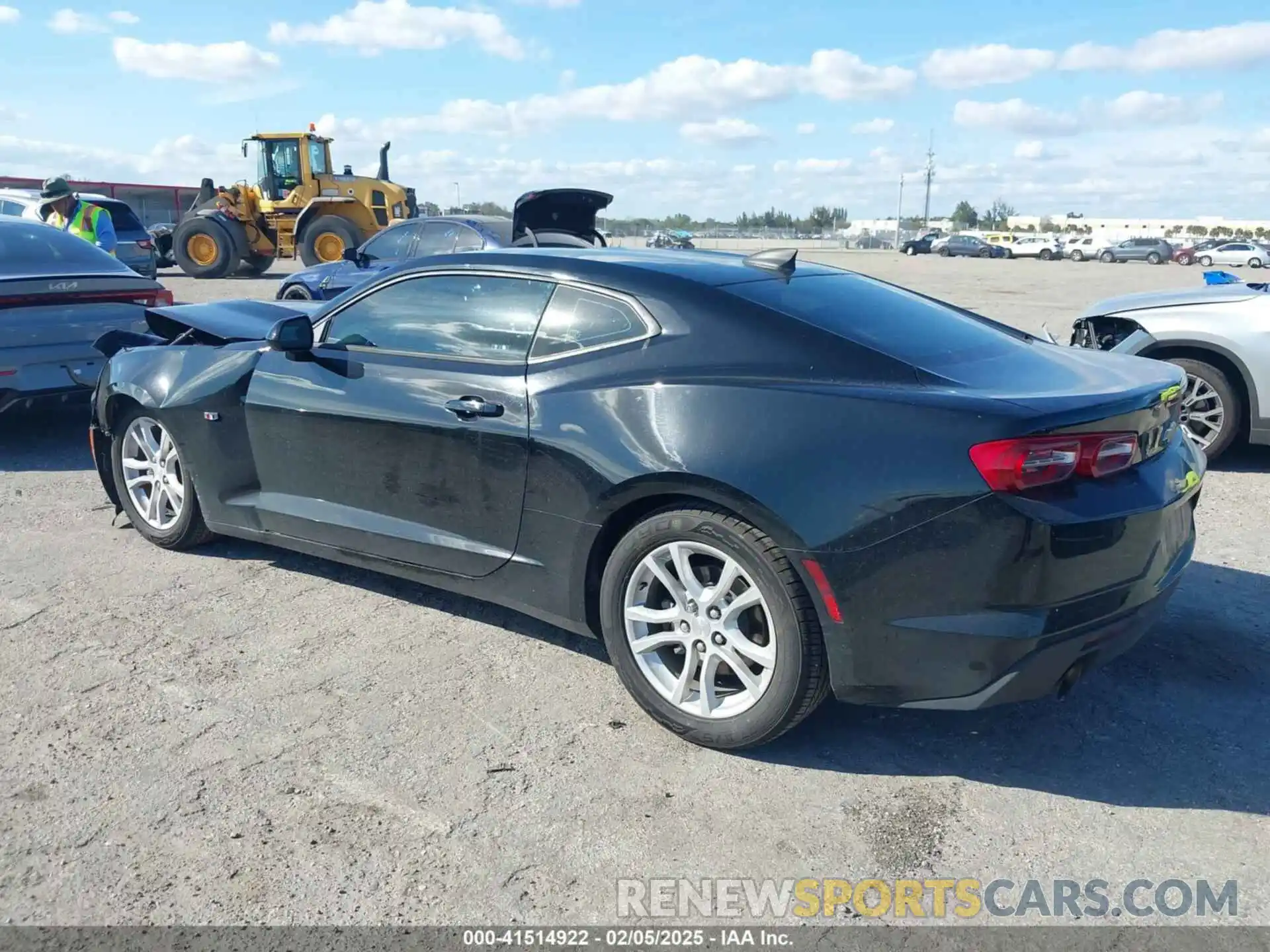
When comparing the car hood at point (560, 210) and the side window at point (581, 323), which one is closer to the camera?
the side window at point (581, 323)

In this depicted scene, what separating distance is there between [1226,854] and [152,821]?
289 cm

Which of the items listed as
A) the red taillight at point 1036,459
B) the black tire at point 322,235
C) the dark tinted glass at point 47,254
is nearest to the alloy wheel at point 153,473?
the dark tinted glass at point 47,254

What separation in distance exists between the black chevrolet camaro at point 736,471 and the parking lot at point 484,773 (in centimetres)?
29

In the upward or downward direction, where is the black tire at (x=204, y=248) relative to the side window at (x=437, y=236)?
downward

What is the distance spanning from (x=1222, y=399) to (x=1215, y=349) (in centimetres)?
Answer: 33

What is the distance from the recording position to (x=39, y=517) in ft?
18.4

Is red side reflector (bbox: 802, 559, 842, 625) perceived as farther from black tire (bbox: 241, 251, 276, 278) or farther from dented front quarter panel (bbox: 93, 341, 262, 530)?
black tire (bbox: 241, 251, 276, 278)

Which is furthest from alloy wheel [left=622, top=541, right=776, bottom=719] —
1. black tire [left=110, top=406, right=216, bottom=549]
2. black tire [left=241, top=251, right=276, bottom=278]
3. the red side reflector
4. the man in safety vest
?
black tire [left=241, top=251, right=276, bottom=278]

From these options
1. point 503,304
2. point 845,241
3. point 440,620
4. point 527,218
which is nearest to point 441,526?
point 440,620

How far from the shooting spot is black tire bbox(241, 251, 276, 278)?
22.4 m

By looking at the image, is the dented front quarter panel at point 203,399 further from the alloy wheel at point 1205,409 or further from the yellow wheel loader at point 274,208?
the yellow wheel loader at point 274,208

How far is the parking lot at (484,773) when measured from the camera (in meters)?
2.62

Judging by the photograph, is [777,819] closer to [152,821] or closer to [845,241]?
[152,821]

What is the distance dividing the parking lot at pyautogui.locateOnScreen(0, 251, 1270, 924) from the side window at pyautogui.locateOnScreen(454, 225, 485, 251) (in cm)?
798
